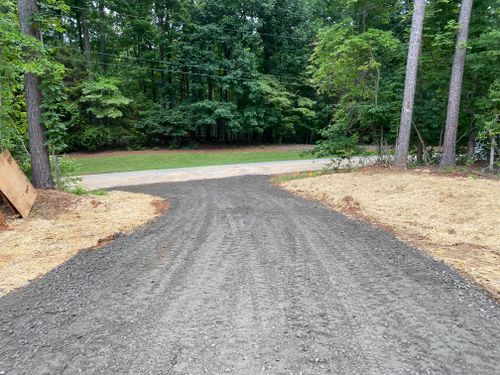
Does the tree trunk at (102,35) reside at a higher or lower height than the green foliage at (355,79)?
higher

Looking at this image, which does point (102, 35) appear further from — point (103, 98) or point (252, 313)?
point (252, 313)

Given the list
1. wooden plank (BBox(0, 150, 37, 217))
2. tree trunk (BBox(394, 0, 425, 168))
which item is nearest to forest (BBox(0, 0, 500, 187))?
tree trunk (BBox(394, 0, 425, 168))

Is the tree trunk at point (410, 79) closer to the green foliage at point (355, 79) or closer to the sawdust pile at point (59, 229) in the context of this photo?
the green foliage at point (355, 79)

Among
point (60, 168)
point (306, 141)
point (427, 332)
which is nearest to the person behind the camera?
point (427, 332)

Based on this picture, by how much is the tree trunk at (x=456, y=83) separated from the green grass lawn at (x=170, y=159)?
25.9 feet

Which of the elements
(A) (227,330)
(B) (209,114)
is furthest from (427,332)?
(B) (209,114)

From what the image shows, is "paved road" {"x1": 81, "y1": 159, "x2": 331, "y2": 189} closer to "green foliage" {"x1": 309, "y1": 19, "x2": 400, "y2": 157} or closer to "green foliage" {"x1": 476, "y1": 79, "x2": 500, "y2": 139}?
"green foliage" {"x1": 309, "y1": 19, "x2": 400, "y2": 157}

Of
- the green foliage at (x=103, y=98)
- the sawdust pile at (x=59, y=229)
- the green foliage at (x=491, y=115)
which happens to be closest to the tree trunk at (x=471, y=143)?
the green foliage at (x=491, y=115)

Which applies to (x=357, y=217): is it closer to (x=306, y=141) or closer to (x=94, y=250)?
(x=94, y=250)

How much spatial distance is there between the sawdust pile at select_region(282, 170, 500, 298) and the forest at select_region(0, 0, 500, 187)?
3428 millimetres

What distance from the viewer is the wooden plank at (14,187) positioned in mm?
5738

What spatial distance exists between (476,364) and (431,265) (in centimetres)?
173

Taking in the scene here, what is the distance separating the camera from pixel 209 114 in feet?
81.9

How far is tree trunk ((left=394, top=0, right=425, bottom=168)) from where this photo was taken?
9.70 metres
